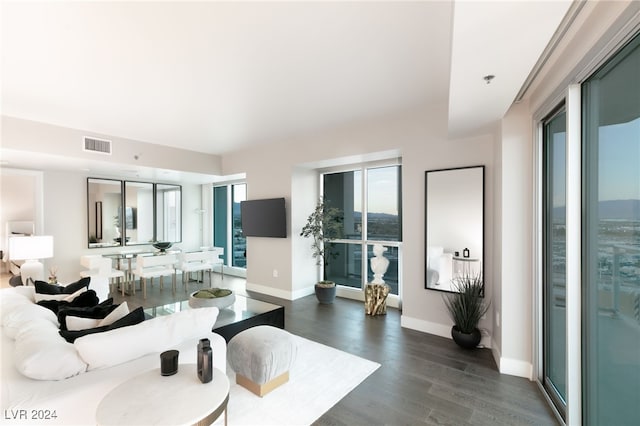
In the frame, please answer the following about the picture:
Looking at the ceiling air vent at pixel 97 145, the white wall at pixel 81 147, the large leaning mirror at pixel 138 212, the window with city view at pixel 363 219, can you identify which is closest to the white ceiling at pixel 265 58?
the white wall at pixel 81 147

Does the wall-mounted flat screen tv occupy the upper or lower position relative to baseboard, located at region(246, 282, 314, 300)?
upper

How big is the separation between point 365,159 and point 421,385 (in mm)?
3194

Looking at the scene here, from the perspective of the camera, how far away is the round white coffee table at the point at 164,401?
1.29m

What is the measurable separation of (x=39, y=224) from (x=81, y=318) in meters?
4.80

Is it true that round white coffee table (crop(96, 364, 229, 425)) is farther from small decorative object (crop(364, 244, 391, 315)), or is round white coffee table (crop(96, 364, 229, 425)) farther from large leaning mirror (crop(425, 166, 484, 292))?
small decorative object (crop(364, 244, 391, 315))

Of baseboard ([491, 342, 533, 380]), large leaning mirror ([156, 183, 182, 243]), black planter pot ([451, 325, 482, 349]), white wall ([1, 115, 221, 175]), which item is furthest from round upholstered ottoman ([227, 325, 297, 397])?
large leaning mirror ([156, 183, 182, 243])

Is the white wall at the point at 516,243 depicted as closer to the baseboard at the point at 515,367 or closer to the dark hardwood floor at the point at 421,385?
the baseboard at the point at 515,367

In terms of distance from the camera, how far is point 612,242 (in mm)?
1596

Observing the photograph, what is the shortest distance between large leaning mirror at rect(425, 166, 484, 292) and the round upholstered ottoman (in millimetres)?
2041

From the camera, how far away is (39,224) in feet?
18.0

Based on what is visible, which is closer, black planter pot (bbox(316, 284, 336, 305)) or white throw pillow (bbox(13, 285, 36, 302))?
white throw pillow (bbox(13, 285, 36, 302))

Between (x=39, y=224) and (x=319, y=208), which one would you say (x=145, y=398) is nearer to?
(x=319, y=208)

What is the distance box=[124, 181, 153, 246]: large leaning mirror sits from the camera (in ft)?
22.1

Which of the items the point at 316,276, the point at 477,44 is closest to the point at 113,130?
the point at 316,276
